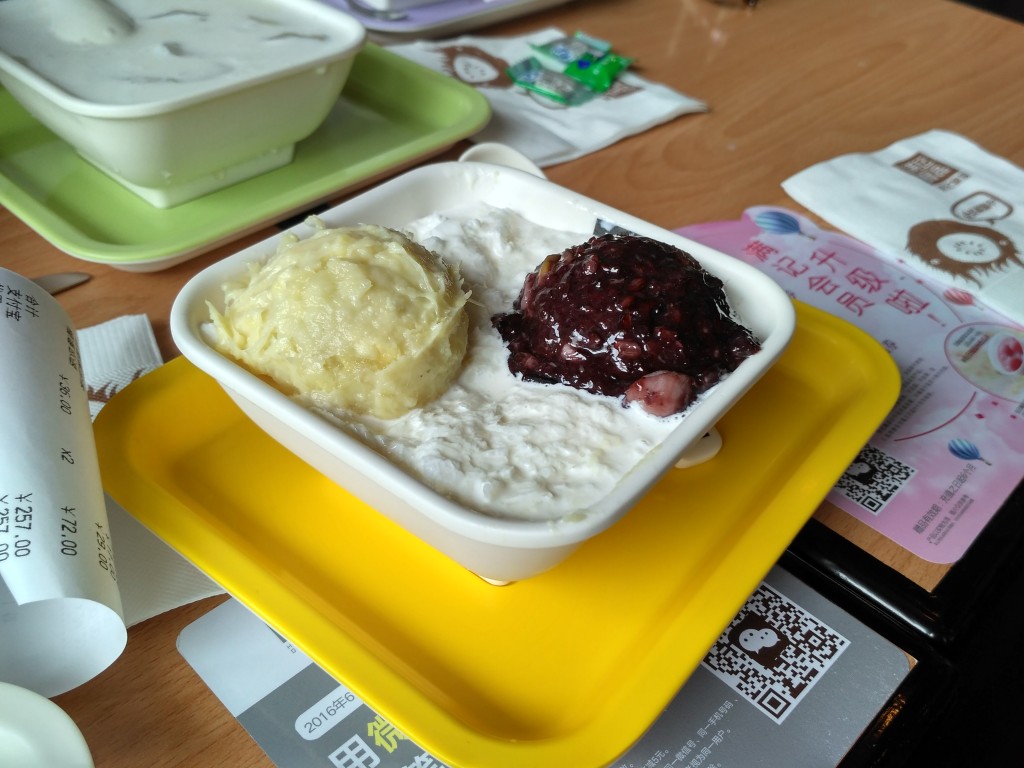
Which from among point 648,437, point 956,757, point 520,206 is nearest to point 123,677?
point 648,437

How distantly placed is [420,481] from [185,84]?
57 cm

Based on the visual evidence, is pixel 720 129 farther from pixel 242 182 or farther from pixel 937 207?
pixel 242 182

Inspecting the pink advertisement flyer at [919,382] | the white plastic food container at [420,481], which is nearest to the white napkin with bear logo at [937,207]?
the pink advertisement flyer at [919,382]

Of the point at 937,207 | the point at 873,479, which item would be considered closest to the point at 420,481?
the point at 873,479

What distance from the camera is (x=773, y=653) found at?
0.59 m

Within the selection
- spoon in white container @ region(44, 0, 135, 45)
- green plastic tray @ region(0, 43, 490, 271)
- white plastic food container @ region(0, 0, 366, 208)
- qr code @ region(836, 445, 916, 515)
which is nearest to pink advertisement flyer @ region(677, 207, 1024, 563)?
qr code @ region(836, 445, 916, 515)

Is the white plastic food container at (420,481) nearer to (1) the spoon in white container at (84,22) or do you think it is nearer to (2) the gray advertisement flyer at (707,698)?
(2) the gray advertisement flyer at (707,698)

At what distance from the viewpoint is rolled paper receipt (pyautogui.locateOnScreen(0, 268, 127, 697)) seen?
459mm

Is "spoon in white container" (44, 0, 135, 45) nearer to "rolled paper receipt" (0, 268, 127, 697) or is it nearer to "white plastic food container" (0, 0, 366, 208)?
"white plastic food container" (0, 0, 366, 208)

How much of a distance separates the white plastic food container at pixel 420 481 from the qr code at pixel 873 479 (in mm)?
179

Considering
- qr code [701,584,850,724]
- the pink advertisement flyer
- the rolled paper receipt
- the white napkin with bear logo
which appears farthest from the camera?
the white napkin with bear logo

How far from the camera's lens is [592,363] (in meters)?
0.60

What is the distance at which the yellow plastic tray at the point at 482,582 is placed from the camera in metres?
0.50

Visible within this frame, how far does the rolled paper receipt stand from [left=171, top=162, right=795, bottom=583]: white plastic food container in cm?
10
